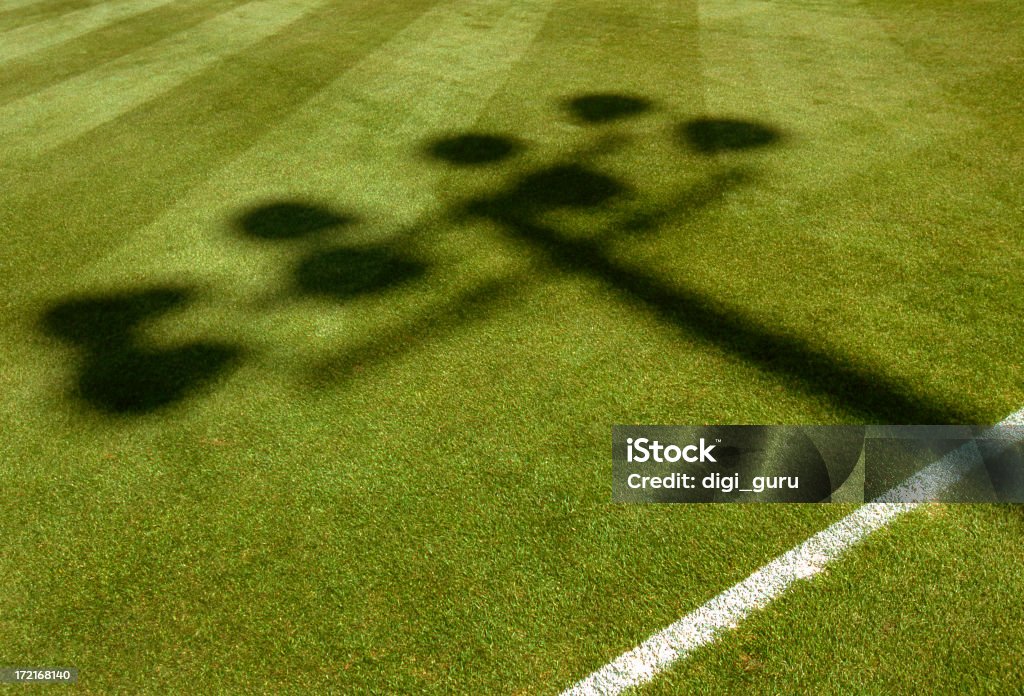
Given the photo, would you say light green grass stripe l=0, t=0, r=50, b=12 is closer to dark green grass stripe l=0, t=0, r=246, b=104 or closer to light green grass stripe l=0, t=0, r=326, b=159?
dark green grass stripe l=0, t=0, r=246, b=104

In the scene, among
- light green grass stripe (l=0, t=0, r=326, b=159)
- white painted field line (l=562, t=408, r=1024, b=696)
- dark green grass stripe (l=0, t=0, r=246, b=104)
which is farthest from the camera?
dark green grass stripe (l=0, t=0, r=246, b=104)

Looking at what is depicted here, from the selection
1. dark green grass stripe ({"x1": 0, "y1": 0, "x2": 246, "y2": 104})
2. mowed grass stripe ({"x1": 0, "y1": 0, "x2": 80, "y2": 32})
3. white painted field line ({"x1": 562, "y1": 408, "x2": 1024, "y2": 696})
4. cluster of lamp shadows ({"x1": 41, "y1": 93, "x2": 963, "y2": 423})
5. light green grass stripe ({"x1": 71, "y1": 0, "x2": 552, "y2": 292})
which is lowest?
white painted field line ({"x1": 562, "y1": 408, "x2": 1024, "y2": 696})

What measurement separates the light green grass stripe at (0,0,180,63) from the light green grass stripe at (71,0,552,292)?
11.5 feet

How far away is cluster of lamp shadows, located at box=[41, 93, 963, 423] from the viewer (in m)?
2.67

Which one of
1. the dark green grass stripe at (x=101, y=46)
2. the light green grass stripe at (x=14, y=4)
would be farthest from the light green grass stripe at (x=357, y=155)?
the light green grass stripe at (x=14, y=4)

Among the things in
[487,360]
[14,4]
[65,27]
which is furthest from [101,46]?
[487,360]

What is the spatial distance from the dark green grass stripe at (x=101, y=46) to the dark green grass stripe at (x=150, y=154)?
1272 mm

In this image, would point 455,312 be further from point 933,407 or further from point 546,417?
point 933,407

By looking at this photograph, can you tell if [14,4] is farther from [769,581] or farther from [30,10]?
[769,581]

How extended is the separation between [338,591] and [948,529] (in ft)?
5.10

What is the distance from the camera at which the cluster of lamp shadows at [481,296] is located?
2.67 meters

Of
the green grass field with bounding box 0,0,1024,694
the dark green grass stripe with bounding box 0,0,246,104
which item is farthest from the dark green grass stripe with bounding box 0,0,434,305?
the dark green grass stripe with bounding box 0,0,246,104

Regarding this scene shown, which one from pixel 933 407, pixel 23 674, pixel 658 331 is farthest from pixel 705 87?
pixel 23 674

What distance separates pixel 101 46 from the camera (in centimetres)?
741
